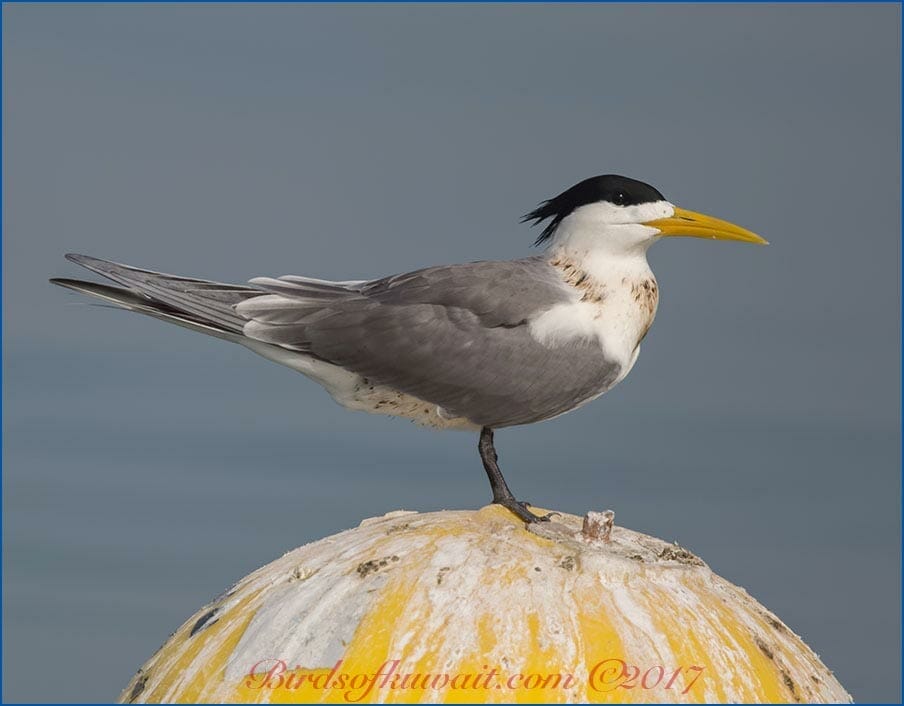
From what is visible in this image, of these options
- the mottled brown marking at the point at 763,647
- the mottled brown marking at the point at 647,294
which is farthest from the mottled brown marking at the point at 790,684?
the mottled brown marking at the point at 647,294

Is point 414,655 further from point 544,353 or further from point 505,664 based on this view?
point 544,353

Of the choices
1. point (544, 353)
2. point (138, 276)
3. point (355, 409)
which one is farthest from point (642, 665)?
point (138, 276)

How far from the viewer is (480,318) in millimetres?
10938

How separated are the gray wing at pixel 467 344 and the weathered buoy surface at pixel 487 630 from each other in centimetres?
100

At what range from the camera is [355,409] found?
11.4m

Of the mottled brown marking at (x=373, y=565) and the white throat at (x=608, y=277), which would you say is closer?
the mottled brown marking at (x=373, y=565)

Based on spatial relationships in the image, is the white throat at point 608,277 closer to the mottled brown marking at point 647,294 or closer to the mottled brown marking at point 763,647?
the mottled brown marking at point 647,294

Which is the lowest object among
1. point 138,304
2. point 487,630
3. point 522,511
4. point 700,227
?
point 487,630

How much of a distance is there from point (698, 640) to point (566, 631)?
3.02 ft

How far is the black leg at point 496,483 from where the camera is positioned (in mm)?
10508

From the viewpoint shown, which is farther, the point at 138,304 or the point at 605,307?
the point at 138,304

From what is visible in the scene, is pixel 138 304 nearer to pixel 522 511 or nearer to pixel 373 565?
pixel 373 565

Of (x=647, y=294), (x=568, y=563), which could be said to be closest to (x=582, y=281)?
(x=647, y=294)

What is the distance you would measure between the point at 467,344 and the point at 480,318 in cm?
22
